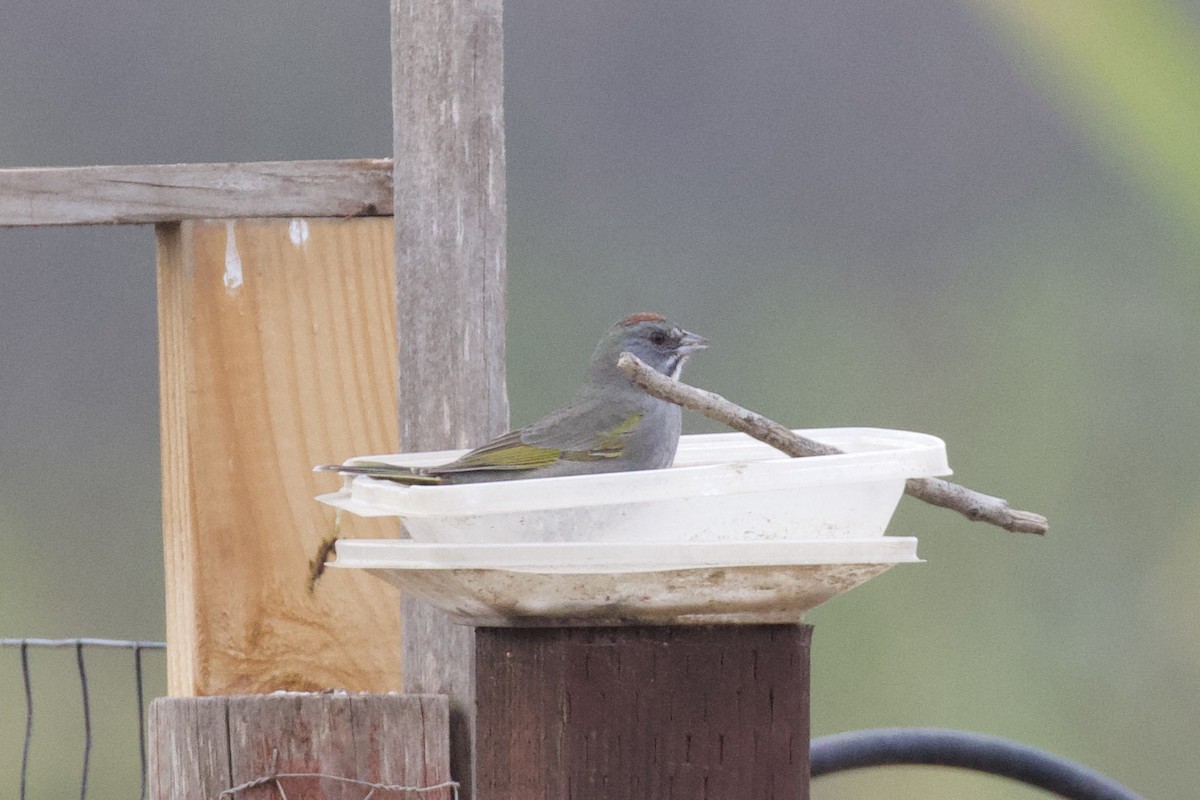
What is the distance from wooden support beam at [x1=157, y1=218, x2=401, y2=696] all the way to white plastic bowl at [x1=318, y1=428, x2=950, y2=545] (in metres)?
0.72

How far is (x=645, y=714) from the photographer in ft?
4.51

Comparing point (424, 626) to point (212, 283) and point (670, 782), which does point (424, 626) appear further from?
point (670, 782)

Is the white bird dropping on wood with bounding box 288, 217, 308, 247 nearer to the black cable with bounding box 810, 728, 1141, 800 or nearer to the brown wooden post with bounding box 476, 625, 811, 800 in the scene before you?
the brown wooden post with bounding box 476, 625, 811, 800

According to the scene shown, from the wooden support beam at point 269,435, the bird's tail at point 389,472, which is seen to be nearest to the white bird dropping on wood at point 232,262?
the wooden support beam at point 269,435

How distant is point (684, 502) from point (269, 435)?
36.3 inches

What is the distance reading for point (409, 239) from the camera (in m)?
2.09

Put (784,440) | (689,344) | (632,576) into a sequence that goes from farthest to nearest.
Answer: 1. (689,344)
2. (784,440)
3. (632,576)

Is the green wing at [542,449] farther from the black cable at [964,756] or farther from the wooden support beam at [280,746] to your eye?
the black cable at [964,756]

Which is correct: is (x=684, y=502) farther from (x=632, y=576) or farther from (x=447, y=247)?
(x=447, y=247)

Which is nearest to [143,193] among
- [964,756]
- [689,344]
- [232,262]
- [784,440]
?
[232,262]

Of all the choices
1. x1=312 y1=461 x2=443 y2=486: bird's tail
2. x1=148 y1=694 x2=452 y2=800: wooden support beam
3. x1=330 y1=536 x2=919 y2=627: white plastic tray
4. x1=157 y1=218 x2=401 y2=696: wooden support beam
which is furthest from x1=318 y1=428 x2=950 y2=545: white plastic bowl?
x1=157 y1=218 x2=401 y2=696: wooden support beam

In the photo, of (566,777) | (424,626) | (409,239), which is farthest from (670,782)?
(409,239)

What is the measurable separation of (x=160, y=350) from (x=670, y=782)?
1.15 m

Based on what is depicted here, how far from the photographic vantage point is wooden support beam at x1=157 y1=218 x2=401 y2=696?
205 cm
